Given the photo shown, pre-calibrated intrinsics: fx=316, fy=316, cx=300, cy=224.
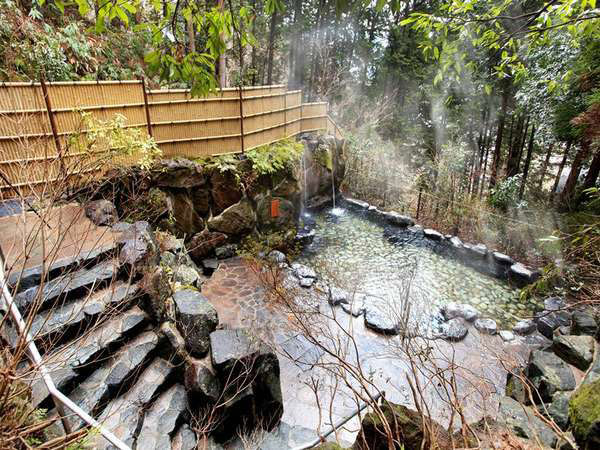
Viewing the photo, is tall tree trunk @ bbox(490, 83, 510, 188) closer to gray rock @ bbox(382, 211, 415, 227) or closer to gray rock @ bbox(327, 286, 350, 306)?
gray rock @ bbox(382, 211, 415, 227)

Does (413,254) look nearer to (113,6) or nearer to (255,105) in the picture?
(255,105)

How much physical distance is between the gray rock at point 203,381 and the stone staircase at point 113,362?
199 millimetres

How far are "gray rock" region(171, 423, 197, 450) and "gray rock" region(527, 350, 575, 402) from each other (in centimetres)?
412

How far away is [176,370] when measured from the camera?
384 cm

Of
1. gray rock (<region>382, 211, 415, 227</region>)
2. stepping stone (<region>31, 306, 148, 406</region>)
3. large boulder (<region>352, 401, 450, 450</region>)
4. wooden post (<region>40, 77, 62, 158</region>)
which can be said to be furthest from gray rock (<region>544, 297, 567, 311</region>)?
wooden post (<region>40, 77, 62, 158</region>)

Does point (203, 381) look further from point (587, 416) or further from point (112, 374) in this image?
point (587, 416)

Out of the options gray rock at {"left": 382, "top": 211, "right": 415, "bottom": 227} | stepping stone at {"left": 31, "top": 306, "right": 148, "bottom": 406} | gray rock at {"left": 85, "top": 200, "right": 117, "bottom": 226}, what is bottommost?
gray rock at {"left": 382, "top": 211, "right": 415, "bottom": 227}

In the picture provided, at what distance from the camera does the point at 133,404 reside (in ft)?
10.4

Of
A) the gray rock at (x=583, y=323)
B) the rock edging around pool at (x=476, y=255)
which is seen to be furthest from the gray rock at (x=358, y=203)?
the gray rock at (x=583, y=323)

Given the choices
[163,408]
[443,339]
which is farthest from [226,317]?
[443,339]

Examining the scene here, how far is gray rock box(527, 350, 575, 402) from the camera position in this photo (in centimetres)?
417

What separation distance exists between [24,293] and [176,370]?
1865mm

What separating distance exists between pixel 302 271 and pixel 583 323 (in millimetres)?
5173

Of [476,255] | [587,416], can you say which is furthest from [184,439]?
[476,255]
